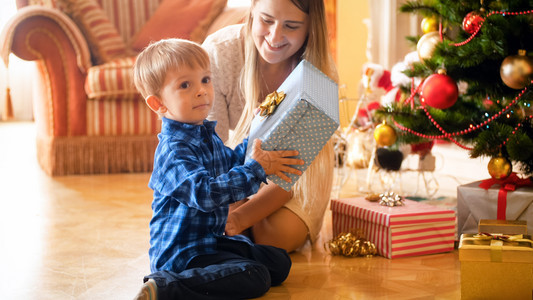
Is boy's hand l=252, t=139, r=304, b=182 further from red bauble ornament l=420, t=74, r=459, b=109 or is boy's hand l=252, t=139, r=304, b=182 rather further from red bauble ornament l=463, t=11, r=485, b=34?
red bauble ornament l=463, t=11, r=485, b=34

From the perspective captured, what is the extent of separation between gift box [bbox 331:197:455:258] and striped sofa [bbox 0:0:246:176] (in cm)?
159

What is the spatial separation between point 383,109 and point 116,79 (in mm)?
1506

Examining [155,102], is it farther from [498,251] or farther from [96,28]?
[96,28]

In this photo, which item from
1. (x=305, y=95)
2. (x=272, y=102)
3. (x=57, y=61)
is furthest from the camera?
(x=57, y=61)

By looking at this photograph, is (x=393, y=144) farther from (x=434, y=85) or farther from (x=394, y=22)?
(x=394, y=22)

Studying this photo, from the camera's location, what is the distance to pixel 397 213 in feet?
5.10

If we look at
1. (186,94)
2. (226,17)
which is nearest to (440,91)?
(186,94)

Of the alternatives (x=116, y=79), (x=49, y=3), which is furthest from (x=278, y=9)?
(x=49, y=3)

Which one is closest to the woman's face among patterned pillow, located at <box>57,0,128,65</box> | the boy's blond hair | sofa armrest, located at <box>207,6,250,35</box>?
the boy's blond hair

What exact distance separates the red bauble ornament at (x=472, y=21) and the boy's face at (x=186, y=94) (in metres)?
0.86

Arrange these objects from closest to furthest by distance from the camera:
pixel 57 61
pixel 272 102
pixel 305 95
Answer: pixel 305 95 < pixel 272 102 < pixel 57 61

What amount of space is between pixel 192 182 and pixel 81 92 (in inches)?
77.9

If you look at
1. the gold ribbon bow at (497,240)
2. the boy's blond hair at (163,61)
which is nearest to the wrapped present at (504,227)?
the gold ribbon bow at (497,240)

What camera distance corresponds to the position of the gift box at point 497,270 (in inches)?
45.9
